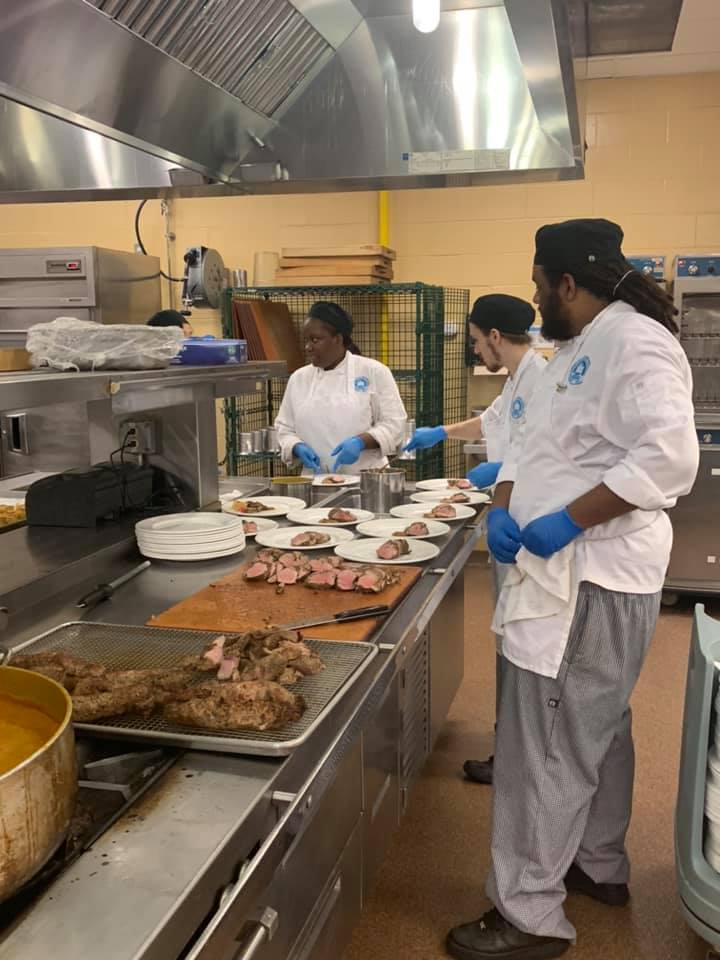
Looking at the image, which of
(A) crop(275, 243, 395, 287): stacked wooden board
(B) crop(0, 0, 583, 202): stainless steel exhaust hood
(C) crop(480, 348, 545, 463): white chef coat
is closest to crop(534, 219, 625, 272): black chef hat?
(B) crop(0, 0, 583, 202): stainless steel exhaust hood

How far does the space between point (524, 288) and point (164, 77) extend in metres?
3.73

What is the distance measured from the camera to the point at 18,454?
4734 mm

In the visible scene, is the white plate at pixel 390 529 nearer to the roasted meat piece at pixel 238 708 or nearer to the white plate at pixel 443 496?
the white plate at pixel 443 496

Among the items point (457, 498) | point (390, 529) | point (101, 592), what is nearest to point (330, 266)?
point (457, 498)

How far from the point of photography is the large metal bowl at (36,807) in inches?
32.1

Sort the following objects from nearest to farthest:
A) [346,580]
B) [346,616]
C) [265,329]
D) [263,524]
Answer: [346,616] → [346,580] → [263,524] → [265,329]

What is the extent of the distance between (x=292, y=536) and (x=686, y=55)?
391cm

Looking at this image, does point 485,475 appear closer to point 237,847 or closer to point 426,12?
point 426,12

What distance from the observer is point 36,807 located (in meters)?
0.84

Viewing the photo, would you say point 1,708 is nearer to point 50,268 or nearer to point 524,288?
point 50,268

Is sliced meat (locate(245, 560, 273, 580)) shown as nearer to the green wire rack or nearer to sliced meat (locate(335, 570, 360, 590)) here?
sliced meat (locate(335, 570, 360, 590))

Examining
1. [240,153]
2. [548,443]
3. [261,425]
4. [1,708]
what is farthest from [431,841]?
[261,425]

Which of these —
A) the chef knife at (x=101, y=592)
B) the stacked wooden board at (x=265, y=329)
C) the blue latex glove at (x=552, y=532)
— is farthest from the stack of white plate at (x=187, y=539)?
the stacked wooden board at (x=265, y=329)

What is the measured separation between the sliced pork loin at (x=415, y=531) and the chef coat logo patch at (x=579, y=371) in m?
0.71
